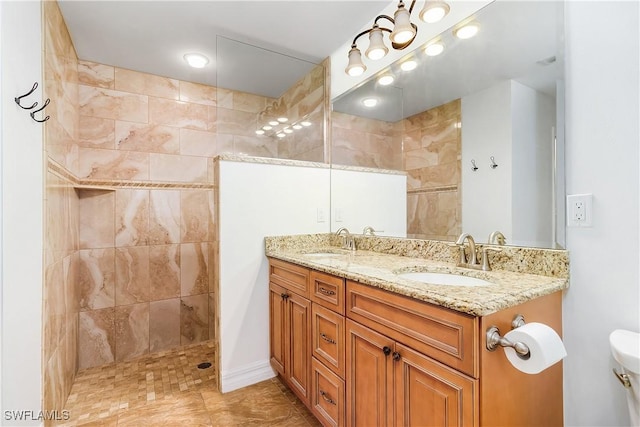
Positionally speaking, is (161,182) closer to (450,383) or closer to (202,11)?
(202,11)

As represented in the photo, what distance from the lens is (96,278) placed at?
242cm

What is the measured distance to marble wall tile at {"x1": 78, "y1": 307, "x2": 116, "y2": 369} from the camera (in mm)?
2367

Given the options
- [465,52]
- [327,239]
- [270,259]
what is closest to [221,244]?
[270,259]

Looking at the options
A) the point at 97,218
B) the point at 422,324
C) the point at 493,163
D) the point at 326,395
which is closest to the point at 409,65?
the point at 493,163

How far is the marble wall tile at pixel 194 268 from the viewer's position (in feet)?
9.00

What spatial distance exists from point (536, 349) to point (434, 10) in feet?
4.82

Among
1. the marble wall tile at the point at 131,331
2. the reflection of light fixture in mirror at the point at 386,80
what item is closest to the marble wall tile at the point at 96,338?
the marble wall tile at the point at 131,331

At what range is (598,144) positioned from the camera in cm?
107

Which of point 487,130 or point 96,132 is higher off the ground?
point 96,132

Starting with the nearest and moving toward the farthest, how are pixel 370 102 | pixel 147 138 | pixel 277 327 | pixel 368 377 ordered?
pixel 368 377, pixel 277 327, pixel 370 102, pixel 147 138

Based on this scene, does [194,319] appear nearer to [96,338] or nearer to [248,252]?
[96,338]

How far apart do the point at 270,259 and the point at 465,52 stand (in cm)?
168

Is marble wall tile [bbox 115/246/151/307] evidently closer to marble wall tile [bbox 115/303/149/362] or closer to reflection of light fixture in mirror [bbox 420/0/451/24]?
marble wall tile [bbox 115/303/149/362]

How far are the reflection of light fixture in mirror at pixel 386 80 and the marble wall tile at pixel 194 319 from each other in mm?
2370
